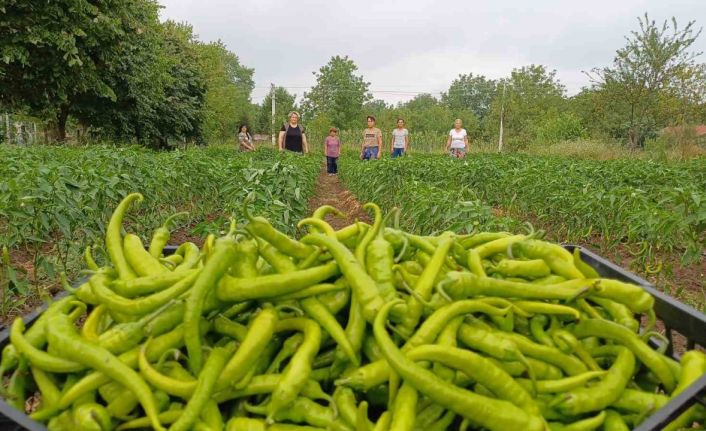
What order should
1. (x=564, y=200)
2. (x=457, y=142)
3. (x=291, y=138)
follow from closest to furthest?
1. (x=564, y=200)
2. (x=291, y=138)
3. (x=457, y=142)

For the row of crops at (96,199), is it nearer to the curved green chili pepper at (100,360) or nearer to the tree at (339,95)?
the curved green chili pepper at (100,360)

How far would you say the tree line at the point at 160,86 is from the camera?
16828 millimetres

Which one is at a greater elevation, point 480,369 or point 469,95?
point 469,95

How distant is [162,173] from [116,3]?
14189mm

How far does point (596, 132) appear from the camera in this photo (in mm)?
40875

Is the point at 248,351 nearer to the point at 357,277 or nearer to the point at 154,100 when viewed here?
the point at 357,277

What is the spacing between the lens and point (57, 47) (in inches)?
648

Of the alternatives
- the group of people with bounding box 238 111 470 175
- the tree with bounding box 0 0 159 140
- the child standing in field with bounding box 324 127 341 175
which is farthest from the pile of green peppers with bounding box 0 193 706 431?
the tree with bounding box 0 0 159 140

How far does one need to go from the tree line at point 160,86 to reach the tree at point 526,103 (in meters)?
0.21

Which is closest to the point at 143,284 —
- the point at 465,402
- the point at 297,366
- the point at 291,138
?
the point at 297,366

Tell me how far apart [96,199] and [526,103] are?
54872 mm

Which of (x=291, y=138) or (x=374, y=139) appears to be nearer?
(x=291, y=138)

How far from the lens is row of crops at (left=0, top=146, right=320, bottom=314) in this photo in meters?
4.12

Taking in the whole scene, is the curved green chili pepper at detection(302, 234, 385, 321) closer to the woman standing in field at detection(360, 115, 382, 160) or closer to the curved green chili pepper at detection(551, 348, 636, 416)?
the curved green chili pepper at detection(551, 348, 636, 416)
